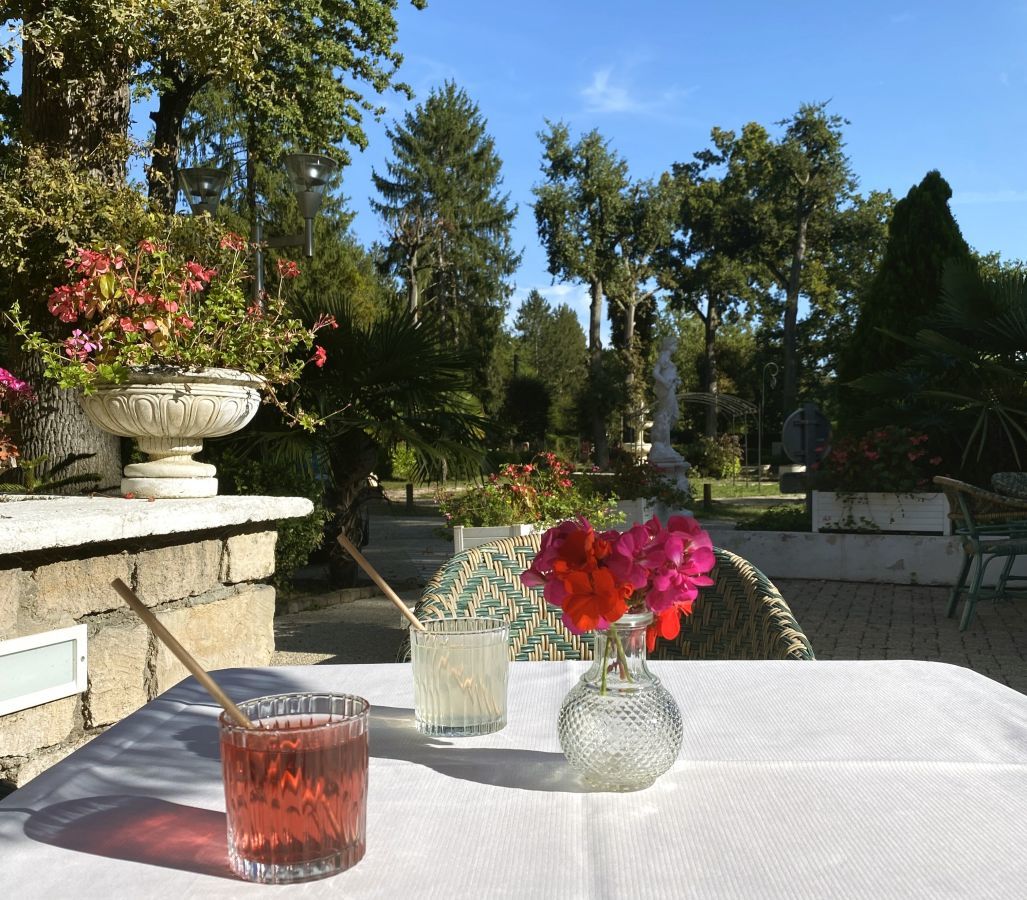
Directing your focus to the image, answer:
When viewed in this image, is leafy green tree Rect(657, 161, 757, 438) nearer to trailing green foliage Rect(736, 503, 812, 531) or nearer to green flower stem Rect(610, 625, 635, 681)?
trailing green foliage Rect(736, 503, 812, 531)

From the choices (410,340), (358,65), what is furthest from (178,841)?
(358,65)

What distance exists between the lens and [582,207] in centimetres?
3036

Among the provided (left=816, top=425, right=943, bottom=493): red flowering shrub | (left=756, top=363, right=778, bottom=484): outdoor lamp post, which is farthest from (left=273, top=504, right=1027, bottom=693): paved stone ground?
(left=756, top=363, right=778, bottom=484): outdoor lamp post

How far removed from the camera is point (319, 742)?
80 cm

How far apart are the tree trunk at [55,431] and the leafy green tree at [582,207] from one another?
24526mm

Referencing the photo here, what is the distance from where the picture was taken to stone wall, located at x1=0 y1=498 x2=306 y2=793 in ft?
6.51

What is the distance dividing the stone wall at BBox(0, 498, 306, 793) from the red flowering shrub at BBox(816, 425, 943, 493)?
6.22 meters

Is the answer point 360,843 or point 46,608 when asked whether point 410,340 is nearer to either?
point 46,608

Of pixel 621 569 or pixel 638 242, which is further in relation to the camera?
pixel 638 242

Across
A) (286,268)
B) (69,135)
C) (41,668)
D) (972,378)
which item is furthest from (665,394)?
(41,668)

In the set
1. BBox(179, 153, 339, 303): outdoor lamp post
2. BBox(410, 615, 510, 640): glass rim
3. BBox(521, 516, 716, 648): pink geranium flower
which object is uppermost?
BBox(179, 153, 339, 303): outdoor lamp post

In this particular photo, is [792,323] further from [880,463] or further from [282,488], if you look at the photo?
[282,488]

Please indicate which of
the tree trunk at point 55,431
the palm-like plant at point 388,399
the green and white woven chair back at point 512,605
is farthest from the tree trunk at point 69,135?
the green and white woven chair back at point 512,605

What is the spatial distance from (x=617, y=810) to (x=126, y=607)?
65.7 inches
